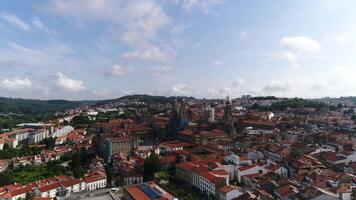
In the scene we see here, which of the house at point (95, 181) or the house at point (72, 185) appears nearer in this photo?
the house at point (72, 185)

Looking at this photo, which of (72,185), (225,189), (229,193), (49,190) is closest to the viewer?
(229,193)

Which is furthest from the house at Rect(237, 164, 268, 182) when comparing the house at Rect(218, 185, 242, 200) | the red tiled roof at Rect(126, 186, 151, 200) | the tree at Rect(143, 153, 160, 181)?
the red tiled roof at Rect(126, 186, 151, 200)

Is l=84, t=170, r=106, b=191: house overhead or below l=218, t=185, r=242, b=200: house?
below

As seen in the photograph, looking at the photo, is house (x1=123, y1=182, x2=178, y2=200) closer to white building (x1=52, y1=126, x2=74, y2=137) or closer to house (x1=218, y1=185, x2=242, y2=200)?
house (x1=218, y1=185, x2=242, y2=200)

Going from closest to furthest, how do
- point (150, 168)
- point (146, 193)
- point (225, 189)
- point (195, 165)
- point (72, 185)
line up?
point (225, 189) < point (146, 193) < point (72, 185) < point (195, 165) < point (150, 168)

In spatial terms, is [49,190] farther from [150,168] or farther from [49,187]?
[150,168]

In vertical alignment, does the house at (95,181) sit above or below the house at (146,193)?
below

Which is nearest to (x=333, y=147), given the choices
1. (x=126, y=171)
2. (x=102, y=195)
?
(x=126, y=171)

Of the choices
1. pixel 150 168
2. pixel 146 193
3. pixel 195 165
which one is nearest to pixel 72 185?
pixel 150 168

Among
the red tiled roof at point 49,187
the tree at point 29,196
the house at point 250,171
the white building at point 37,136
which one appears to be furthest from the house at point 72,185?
the white building at point 37,136

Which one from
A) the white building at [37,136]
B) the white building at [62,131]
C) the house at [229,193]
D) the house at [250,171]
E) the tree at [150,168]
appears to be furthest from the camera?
the white building at [62,131]

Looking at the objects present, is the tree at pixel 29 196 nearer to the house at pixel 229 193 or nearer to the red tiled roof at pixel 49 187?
the red tiled roof at pixel 49 187
